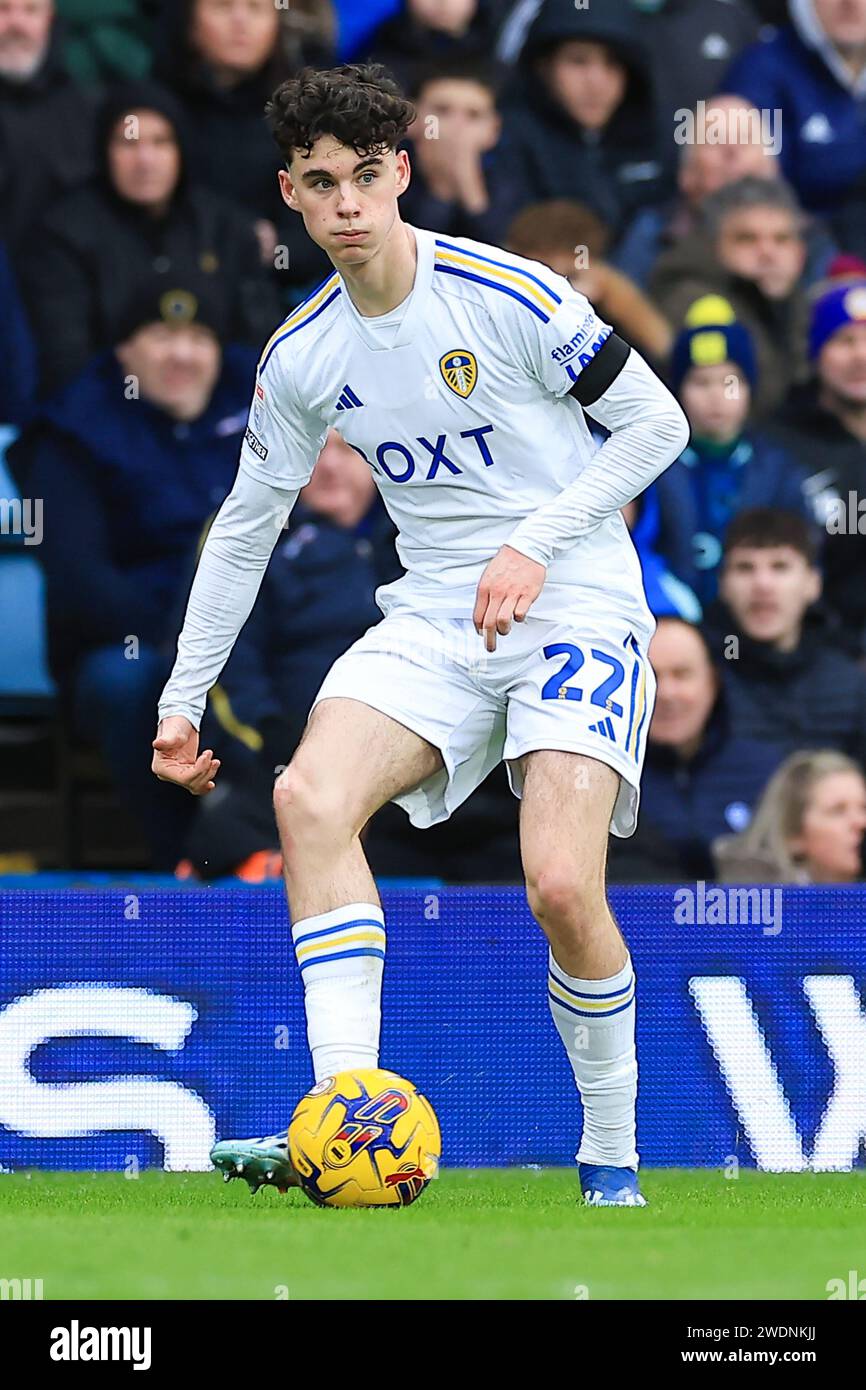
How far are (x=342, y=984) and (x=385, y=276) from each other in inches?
61.2

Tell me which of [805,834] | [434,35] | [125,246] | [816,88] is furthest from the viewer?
[816,88]

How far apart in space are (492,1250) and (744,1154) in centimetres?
216

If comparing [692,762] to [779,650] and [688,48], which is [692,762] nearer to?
[779,650]

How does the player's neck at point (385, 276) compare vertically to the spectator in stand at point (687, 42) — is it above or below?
below

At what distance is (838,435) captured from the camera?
866cm

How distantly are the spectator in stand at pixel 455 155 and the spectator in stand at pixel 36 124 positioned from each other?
1186 millimetres

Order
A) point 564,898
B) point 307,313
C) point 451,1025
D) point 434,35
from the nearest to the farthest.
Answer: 1. point 564,898
2. point 307,313
3. point 451,1025
4. point 434,35

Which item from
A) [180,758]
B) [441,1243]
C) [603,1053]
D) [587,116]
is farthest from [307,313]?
[587,116]

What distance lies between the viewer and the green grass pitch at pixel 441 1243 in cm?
388

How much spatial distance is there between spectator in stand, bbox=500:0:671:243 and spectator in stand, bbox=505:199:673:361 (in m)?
0.20

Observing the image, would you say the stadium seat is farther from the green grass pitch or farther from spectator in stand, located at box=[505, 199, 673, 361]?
the green grass pitch

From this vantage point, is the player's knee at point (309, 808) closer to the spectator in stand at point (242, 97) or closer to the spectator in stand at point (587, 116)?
the spectator in stand at point (242, 97)

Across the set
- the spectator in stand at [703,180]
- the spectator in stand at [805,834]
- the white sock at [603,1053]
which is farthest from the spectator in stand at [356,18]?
the white sock at [603,1053]

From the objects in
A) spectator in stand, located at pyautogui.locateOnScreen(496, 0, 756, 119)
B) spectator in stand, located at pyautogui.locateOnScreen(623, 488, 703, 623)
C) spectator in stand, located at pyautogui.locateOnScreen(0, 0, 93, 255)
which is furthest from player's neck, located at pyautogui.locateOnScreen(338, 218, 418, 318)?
spectator in stand, located at pyautogui.locateOnScreen(496, 0, 756, 119)
